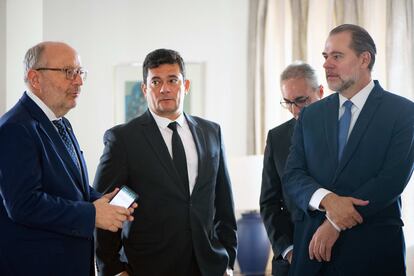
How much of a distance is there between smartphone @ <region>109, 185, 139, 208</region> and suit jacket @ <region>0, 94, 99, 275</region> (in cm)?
12

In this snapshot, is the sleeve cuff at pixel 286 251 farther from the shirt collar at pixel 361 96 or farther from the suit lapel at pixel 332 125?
the shirt collar at pixel 361 96

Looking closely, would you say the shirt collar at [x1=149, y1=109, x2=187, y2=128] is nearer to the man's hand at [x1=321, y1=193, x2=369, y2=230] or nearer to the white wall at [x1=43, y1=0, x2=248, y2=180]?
the man's hand at [x1=321, y1=193, x2=369, y2=230]

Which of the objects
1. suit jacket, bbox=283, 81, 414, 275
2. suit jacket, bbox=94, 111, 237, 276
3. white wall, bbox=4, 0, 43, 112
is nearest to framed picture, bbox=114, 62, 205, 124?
white wall, bbox=4, 0, 43, 112

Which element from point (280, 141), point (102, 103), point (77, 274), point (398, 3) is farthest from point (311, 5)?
point (77, 274)

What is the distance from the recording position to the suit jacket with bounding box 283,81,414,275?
2.01 m

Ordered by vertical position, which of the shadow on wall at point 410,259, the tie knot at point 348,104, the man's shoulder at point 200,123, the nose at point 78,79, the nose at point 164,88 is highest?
the nose at point 78,79

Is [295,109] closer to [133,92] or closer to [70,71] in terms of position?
[70,71]

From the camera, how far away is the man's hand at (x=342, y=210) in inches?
77.4

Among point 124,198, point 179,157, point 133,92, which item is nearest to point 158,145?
point 179,157

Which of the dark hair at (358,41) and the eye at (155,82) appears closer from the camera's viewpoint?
the dark hair at (358,41)

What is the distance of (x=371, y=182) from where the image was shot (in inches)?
78.5

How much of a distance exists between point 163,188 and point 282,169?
22.8 inches

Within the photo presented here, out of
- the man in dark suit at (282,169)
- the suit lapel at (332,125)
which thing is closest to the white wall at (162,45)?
the man in dark suit at (282,169)

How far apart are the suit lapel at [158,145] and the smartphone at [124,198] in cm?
27
